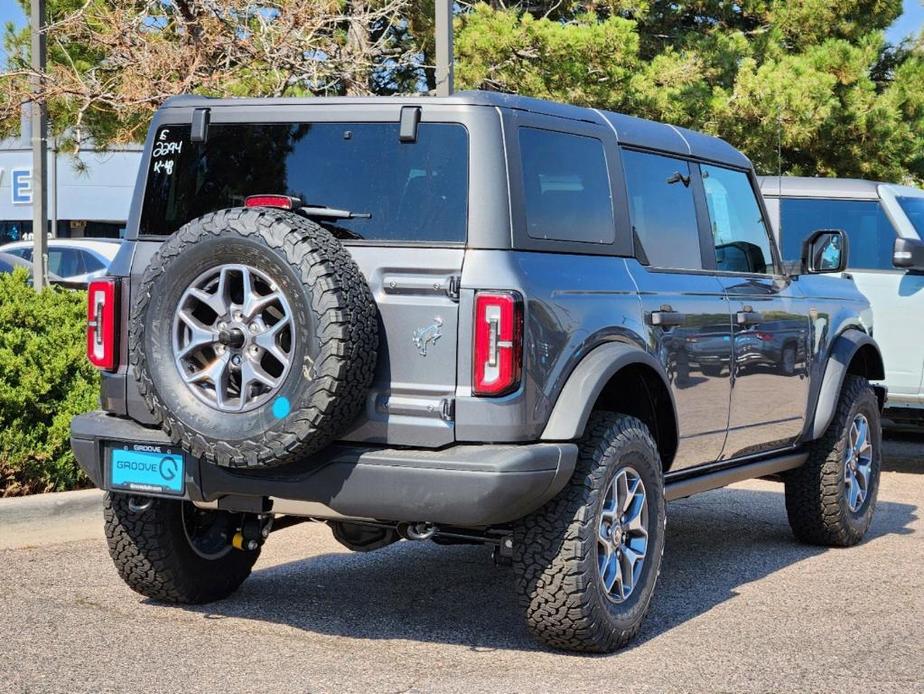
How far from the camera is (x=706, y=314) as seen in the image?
20.4 feet

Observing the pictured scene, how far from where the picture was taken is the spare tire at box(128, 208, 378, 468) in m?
4.73

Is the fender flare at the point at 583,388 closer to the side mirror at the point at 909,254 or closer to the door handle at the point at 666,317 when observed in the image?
the door handle at the point at 666,317

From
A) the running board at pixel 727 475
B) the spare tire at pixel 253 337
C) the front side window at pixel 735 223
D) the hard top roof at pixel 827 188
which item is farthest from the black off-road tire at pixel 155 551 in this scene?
the hard top roof at pixel 827 188

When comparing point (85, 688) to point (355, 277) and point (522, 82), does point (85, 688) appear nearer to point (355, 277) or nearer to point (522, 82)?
point (355, 277)

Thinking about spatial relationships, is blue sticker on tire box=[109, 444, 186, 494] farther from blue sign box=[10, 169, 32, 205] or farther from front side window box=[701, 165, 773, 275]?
blue sign box=[10, 169, 32, 205]

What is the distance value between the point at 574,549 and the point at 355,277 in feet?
4.08

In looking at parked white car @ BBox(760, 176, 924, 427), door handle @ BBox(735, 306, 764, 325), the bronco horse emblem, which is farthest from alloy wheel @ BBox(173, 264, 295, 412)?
parked white car @ BBox(760, 176, 924, 427)

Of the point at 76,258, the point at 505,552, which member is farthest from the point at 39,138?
the point at 76,258

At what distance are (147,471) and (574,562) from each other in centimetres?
162

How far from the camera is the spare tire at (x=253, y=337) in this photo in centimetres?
473

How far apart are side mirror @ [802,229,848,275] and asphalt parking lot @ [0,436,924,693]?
151 centimetres

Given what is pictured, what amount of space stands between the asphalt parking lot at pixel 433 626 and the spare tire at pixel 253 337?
85 cm

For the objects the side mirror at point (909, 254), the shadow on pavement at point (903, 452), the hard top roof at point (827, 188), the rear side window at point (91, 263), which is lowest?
the shadow on pavement at point (903, 452)

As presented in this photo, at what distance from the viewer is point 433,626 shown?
576cm
